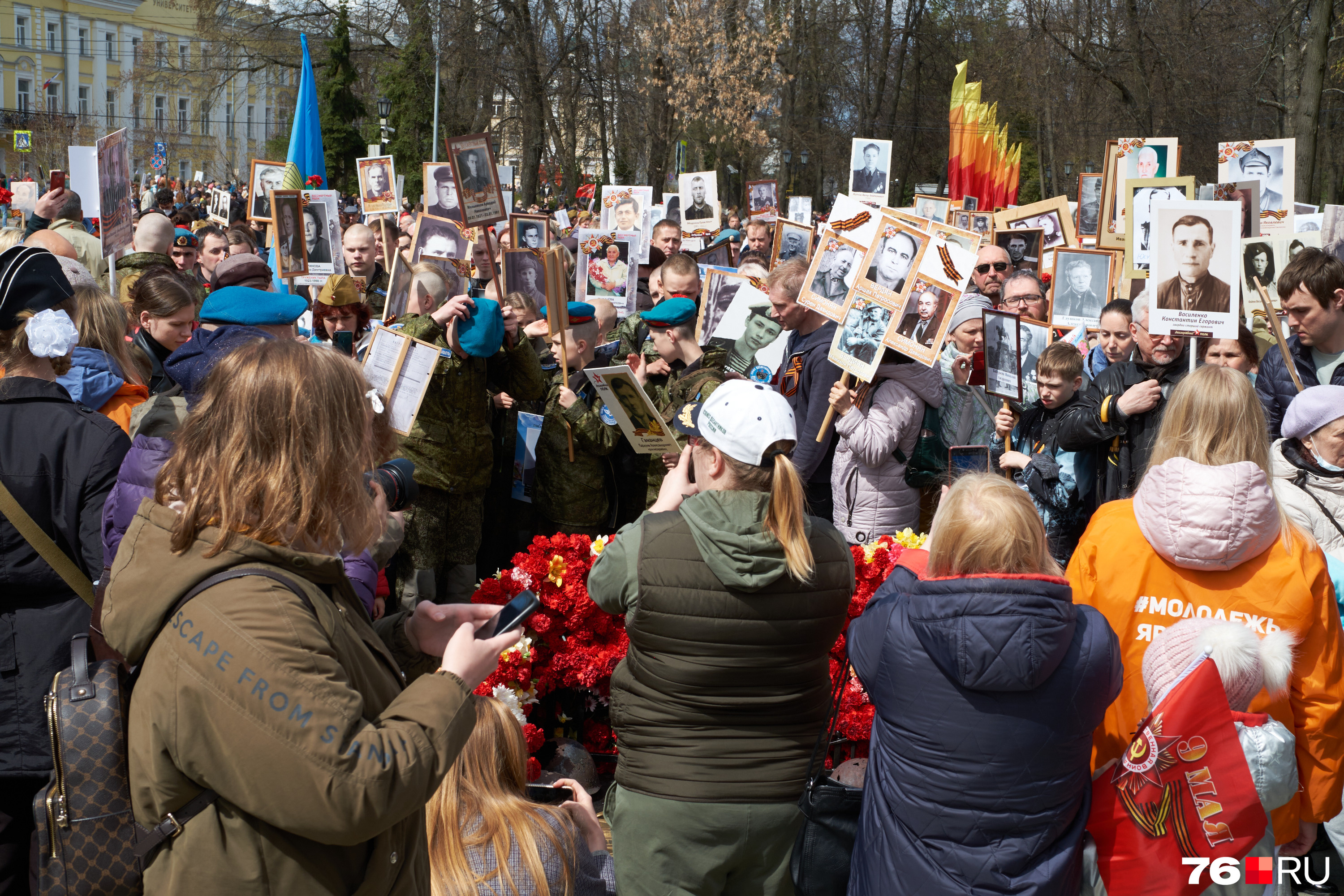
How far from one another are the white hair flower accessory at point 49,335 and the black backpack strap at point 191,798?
1.61m

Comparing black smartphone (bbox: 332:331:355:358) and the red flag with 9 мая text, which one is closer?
the red flag with 9 мая text

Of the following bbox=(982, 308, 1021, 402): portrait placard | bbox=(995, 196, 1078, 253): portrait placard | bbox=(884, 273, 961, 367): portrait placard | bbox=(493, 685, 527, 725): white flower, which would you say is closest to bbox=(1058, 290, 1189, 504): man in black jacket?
bbox=(982, 308, 1021, 402): portrait placard

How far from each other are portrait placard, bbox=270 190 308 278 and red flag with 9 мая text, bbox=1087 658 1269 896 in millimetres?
6547

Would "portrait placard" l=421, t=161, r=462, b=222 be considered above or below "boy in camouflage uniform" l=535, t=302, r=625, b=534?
above

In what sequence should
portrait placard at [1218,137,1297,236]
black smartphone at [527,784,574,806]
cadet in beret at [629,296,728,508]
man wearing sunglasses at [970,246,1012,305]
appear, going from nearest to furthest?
black smartphone at [527,784,574,806] < cadet in beret at [629,296,728,508] < portrait placard at [1218,137,1297,236] < man wearing sunglasses at [970,246,1012,305]

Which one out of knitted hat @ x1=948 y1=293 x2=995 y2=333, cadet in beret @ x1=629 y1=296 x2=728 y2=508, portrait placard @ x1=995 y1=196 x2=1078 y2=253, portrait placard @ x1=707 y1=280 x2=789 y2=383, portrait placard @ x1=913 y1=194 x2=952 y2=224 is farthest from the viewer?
portrait placard @ x1=913 y1=194 x2=952 y2=224

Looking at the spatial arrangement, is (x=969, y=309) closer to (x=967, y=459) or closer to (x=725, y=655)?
(x=967, y=459)

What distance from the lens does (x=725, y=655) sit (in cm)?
265

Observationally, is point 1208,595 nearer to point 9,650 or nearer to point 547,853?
point 547,853

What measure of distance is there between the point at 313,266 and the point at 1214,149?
99.0ft

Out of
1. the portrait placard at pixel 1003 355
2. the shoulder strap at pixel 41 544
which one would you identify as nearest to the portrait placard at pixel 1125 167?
the portrait placard at pixel 1003 355

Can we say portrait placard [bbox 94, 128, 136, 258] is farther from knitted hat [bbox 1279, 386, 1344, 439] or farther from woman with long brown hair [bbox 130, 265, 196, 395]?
knitted hat [bbox 1279, 386, 1344, 439]

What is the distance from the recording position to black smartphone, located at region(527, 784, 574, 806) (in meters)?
3.14

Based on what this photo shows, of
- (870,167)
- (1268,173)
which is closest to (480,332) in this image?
(1268,173)
